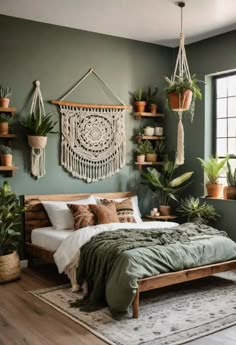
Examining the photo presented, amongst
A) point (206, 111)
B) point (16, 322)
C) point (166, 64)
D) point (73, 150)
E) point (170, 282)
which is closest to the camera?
point (16, 322)

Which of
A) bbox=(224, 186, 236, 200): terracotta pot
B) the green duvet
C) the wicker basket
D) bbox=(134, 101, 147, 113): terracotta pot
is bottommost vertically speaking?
the wicker basket

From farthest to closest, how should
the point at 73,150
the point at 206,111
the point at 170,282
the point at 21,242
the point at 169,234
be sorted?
the point at 206,111 → the point at 73,150 → the point at 21,242 → the point at 169,234 → the point at 170,282

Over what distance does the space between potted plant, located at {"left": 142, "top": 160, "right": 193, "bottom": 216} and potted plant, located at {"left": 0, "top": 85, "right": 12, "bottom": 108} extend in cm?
221

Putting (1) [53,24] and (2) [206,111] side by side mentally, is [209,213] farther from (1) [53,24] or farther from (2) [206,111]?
(1) [53,24]

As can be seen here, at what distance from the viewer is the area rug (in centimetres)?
314

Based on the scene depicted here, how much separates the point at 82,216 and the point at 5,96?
1.72 meters

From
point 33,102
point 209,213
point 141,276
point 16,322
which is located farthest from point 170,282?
point 33,102

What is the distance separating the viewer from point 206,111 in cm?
590

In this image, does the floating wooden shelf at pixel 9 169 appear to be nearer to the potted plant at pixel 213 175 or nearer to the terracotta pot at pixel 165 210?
the terracotta pot at pixel 165 210

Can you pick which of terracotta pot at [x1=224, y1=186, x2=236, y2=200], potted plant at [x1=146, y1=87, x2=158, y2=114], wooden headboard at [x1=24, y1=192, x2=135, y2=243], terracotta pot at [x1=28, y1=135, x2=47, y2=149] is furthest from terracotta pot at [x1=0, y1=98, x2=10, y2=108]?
terracotta pot at [x1=224, y1=186, x2=236, y2=200]

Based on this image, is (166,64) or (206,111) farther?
(166,64)

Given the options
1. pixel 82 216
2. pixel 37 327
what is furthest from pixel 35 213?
pixel 37 327

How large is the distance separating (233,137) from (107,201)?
→ 78.7 inches

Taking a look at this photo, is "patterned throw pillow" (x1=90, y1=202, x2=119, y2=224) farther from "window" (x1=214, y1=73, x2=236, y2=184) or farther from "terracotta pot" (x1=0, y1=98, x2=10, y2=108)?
"window" (x1=214, y1=73, x2=236, y2=184)
